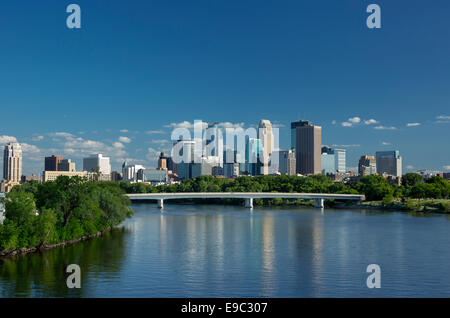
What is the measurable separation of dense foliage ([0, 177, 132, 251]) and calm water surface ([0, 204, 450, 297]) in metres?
1.72

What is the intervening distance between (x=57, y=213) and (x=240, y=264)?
20.2 m

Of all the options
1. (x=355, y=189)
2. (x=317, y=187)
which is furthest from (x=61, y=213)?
(x=317, y=187)

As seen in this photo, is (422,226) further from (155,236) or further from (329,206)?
(329,206)

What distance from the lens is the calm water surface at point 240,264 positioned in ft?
96.2

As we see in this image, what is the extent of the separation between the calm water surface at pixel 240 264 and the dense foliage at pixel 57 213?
5.66 ft

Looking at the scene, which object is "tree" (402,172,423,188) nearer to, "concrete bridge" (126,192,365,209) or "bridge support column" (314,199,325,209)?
"concrete bridge" (126,192,365,209)

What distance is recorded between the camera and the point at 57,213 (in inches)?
1831

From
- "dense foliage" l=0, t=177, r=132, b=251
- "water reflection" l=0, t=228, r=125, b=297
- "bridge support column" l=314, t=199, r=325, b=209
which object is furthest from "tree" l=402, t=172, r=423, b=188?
"water reflection" l=0, t=228, r=125, b=297

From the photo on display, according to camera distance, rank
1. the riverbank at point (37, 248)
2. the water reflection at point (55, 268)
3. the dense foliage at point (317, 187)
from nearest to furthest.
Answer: the water reflection at point (55, 268) → the riverbank at point (37, 248) → the dense foliage at point (317, 187)

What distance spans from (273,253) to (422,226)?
32.9 m

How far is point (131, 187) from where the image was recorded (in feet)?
486

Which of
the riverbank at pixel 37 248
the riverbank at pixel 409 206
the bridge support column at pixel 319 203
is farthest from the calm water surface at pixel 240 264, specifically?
the bridge support column at pixel 319 203

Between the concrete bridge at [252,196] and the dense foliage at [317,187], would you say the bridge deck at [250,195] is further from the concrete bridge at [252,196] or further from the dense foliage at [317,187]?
the dense foliage at [317,187]
